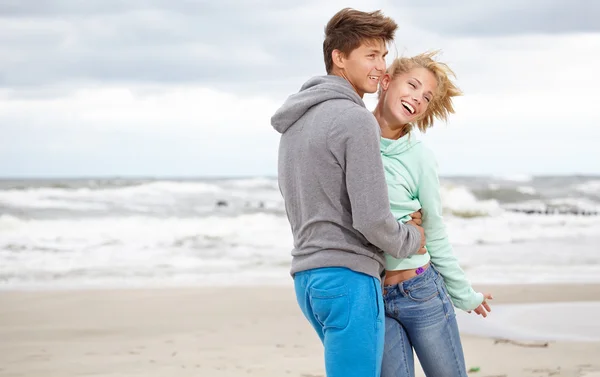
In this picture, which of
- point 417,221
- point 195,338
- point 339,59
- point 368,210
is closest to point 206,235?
point 195,338

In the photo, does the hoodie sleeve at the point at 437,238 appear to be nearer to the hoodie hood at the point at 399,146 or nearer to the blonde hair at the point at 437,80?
the hoodie hood at the point at 399,146

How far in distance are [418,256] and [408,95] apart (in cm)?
57

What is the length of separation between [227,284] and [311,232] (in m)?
7.67

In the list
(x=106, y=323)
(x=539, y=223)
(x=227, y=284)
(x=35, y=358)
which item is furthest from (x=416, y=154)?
(x=539, y=223)

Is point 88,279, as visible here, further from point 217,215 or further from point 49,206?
point 49,206

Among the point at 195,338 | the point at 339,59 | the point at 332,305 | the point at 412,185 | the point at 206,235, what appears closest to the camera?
the point at 332,305

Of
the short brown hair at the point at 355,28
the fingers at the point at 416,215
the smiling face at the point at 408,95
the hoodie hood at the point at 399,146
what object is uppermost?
the short brown hair at the point at 355,28

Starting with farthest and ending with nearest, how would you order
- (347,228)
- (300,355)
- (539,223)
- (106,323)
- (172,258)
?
(539,223)
(172,258)
(106,323)
(300,355)
(347,228)

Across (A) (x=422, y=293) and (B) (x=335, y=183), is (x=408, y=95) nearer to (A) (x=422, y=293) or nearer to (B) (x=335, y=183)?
(B) (x=335, y=183)

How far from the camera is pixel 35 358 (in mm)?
6531

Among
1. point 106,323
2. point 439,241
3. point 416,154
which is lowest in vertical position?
point 106,323

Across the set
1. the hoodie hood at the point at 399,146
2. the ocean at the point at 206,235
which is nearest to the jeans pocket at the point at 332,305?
the hoodie hood at the point at 399,146

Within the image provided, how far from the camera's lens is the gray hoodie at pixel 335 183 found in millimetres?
2355

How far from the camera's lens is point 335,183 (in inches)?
95.6
